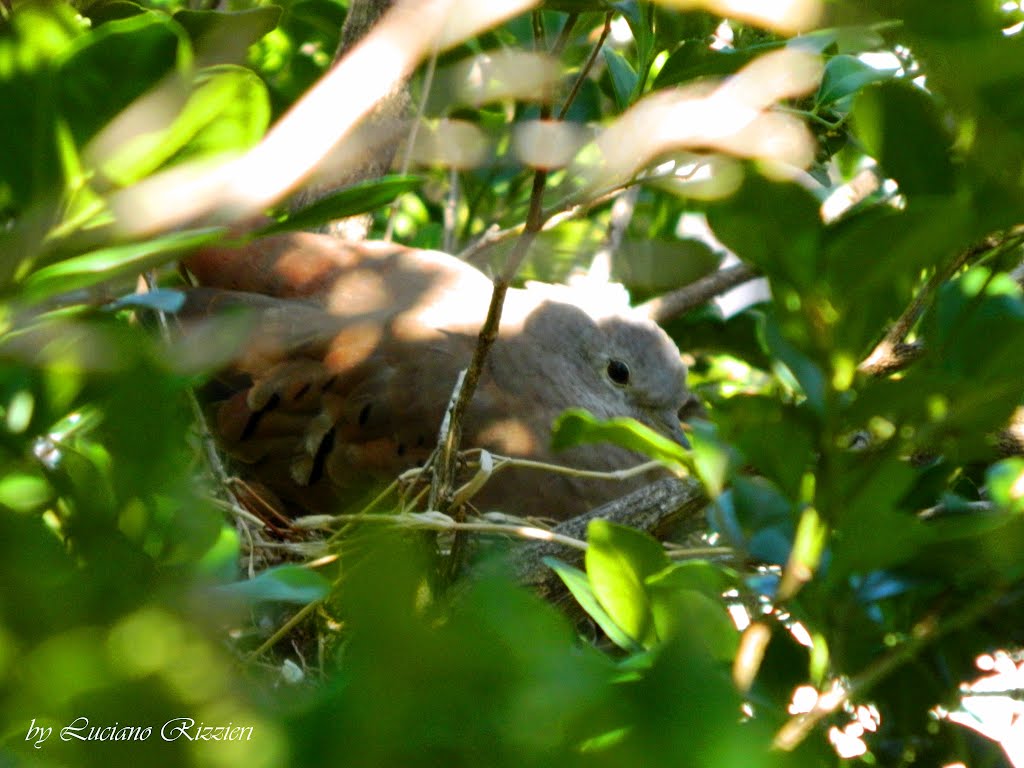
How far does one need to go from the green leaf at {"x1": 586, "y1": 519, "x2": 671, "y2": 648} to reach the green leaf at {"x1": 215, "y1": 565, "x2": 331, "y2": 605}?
19 centimetres

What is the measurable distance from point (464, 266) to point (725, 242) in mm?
1853

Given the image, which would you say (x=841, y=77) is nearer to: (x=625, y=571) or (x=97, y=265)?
(x=625, y=571)

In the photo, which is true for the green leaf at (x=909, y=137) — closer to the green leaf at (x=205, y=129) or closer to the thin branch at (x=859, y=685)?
the thin branch at (x=859, y=685)

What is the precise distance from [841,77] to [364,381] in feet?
3.68

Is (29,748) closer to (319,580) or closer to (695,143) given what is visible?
(319,580)

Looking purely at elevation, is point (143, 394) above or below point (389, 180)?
above

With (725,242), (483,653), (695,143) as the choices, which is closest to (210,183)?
(725,242)

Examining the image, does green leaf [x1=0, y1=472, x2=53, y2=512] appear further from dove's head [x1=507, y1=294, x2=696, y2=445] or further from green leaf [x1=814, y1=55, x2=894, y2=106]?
dove's head [x1=507, y1=294, x2=696, y2=445]

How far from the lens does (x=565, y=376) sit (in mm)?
2633

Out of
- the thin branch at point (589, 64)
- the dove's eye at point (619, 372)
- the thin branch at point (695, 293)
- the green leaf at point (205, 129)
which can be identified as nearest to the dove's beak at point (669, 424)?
the dove's eye at point (619, 372)

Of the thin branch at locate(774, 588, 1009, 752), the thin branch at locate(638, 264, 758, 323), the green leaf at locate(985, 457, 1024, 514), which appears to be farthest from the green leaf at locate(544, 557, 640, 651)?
the thin branch at locate(638, 264, 758, 323)

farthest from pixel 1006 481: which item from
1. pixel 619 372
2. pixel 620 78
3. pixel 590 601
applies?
pixel 619 372

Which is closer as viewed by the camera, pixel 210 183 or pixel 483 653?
pixel 483 653

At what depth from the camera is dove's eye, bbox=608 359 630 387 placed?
2708mm
